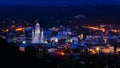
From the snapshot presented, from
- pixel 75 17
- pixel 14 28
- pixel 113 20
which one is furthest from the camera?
pixel 75 17

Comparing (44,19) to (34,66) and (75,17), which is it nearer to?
(75,17)

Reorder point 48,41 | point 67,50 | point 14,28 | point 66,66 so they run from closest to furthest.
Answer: point 66,66 < point 67,50 < point 48,41 < point 14,28

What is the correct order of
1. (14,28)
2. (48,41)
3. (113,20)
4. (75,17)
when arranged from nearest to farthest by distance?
1. (48,41)
2. (14,28)
3. (113,20)
4. (75,17)

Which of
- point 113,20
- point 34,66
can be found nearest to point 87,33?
point 113,20

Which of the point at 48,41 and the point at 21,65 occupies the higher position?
the point at 21,65

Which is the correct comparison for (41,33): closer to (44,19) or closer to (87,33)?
(87,33)

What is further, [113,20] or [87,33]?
[113,20]

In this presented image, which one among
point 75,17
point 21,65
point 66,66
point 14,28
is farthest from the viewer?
point 75,17

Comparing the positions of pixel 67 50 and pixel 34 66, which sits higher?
pixel 34 66

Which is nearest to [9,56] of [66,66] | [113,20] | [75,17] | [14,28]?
[66,66]
